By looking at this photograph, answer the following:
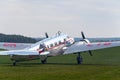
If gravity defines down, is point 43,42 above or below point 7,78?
above

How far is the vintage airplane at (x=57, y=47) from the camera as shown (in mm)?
40144

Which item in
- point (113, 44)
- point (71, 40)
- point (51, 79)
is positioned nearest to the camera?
point (51, 79)

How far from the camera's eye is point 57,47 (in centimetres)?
4594

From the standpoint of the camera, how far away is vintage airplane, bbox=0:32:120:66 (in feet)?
132

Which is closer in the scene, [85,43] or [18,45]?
[85,43]

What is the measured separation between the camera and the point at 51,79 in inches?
1065

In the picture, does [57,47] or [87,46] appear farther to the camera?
[87,46]

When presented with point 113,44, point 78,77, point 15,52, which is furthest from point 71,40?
point 78,77

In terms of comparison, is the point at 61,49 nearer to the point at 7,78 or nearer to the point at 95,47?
the point at 95,47

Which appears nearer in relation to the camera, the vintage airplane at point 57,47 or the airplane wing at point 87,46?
the vintage airplane at point 57,47

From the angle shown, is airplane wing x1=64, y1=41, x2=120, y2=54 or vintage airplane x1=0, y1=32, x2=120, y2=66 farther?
airplane wing x1=64, y1=41, x2=120, y2=54

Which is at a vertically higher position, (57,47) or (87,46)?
(57,47)

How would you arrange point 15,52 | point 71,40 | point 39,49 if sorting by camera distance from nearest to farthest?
point 15,52 → point 39,49 → point 71,40

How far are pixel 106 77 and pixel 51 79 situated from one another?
375 cm
